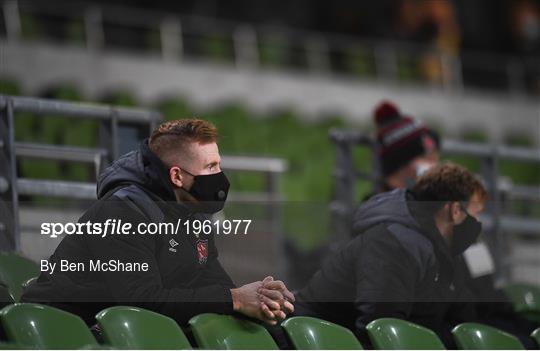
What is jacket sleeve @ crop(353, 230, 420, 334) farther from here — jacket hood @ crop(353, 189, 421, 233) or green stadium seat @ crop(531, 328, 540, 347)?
green stadium seat @ crop(531, 328, 540, 347)

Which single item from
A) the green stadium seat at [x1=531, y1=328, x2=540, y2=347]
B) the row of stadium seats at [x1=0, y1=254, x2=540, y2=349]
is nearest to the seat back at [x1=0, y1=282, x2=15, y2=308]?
the row of stadium seats at [x1=0, y1=254, x2=540, y2=349]

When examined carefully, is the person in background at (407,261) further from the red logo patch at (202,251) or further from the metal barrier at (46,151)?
the metal barrier at (46,151)

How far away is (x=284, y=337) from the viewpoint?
11.5 ft

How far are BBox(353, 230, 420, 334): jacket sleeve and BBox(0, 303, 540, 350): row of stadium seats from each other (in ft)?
0.56

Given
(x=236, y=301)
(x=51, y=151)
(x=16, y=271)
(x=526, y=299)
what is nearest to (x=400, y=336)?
(x=236, y=301)

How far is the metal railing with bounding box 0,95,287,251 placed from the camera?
13.5ft

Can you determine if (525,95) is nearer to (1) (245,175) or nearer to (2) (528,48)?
(2) (528,48)

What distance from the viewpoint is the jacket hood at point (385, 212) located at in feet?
13.0

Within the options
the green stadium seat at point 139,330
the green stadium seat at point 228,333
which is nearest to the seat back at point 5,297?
the green stadium seat at point 139,330

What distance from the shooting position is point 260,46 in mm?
10969

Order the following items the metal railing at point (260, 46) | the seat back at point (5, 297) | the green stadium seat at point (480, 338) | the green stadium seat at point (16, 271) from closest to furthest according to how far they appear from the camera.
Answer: the seat back at point (5, 297)
the green stadium seat at point (16, 271)
the green stadium seat at point (480, 338)
the metal railing at point (260, 46)

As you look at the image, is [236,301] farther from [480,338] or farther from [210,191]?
[480,338]

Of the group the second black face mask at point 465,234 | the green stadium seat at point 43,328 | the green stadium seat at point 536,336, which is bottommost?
the green stadium seat at point 536,336

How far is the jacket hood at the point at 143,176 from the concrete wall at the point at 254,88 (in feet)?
16.9
